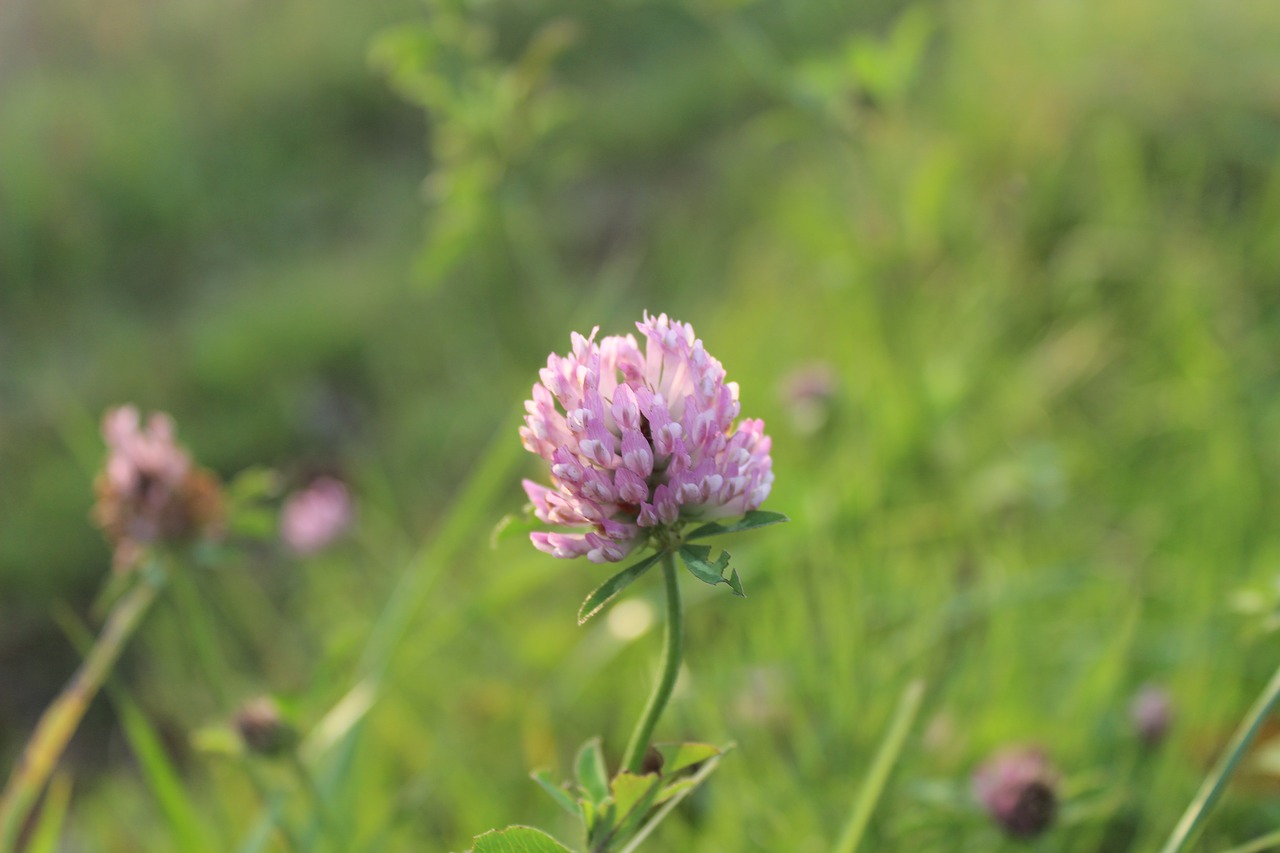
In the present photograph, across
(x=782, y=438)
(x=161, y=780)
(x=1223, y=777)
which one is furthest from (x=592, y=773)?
(x=782, y=438)

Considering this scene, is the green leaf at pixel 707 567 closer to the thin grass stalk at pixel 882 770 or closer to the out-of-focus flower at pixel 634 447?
the out-of-focus flower at pixel 634 447

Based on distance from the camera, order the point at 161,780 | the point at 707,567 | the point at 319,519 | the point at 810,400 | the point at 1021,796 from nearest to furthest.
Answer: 1. the point at 707,567
2. the point at 1021,796
3. the point at 161,780
4. the point at 810,400
5. the point at 319,519

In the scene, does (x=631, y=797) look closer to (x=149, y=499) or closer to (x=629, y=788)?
(x=629, y=788)

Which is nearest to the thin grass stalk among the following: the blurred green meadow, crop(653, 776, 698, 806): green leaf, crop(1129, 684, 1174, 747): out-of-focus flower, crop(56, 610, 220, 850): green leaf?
the blurred green meadow

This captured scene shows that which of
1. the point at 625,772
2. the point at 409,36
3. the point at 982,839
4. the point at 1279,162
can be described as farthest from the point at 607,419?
the point at 1279,162

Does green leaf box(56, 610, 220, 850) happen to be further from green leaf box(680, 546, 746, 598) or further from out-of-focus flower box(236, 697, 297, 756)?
green leaf box(680, 546, 746, 598)

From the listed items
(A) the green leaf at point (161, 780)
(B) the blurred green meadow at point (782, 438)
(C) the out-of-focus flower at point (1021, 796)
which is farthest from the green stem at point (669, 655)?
(A) the green leaf at point (161, 780)
